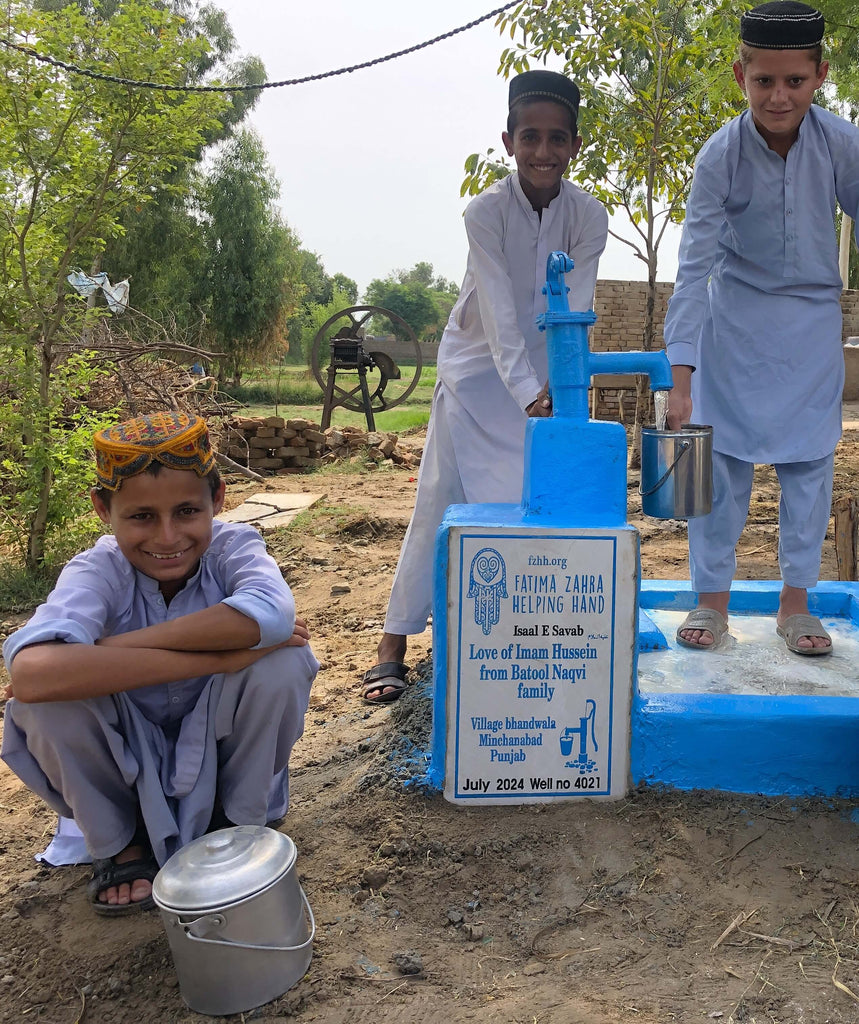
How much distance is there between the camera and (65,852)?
6.52 ft

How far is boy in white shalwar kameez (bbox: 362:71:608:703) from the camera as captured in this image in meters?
2.43

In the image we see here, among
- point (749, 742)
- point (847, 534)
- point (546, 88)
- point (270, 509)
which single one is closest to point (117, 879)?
point (749, 742)

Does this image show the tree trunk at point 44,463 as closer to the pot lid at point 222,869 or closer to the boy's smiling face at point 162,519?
the boy's smiling face at point 162,519

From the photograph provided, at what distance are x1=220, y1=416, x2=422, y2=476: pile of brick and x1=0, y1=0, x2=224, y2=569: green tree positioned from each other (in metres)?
4.38

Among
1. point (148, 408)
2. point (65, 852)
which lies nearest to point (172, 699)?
point (65, 852)

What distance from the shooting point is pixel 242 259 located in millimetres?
22516

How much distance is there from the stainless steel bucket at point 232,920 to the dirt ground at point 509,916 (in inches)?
1.9

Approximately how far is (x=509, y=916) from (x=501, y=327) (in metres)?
1.50

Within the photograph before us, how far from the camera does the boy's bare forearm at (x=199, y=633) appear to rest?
5.63ft

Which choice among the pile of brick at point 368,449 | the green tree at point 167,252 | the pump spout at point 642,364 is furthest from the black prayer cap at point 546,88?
the green tree at point 167,252

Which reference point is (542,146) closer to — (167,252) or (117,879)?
(117,879)

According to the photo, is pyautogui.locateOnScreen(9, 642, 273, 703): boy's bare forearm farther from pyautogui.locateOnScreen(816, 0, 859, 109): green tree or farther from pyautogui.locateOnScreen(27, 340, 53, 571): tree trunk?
pyautogui.locateOnScreen(816, 0, 859, 109): green tree

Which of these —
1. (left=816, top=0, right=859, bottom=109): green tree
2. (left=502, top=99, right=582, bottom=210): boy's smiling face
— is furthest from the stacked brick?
(left=502, top=99, right=582, bottom=210): boy's smiling face

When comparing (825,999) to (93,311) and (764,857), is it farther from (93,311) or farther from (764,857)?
(93,311)
